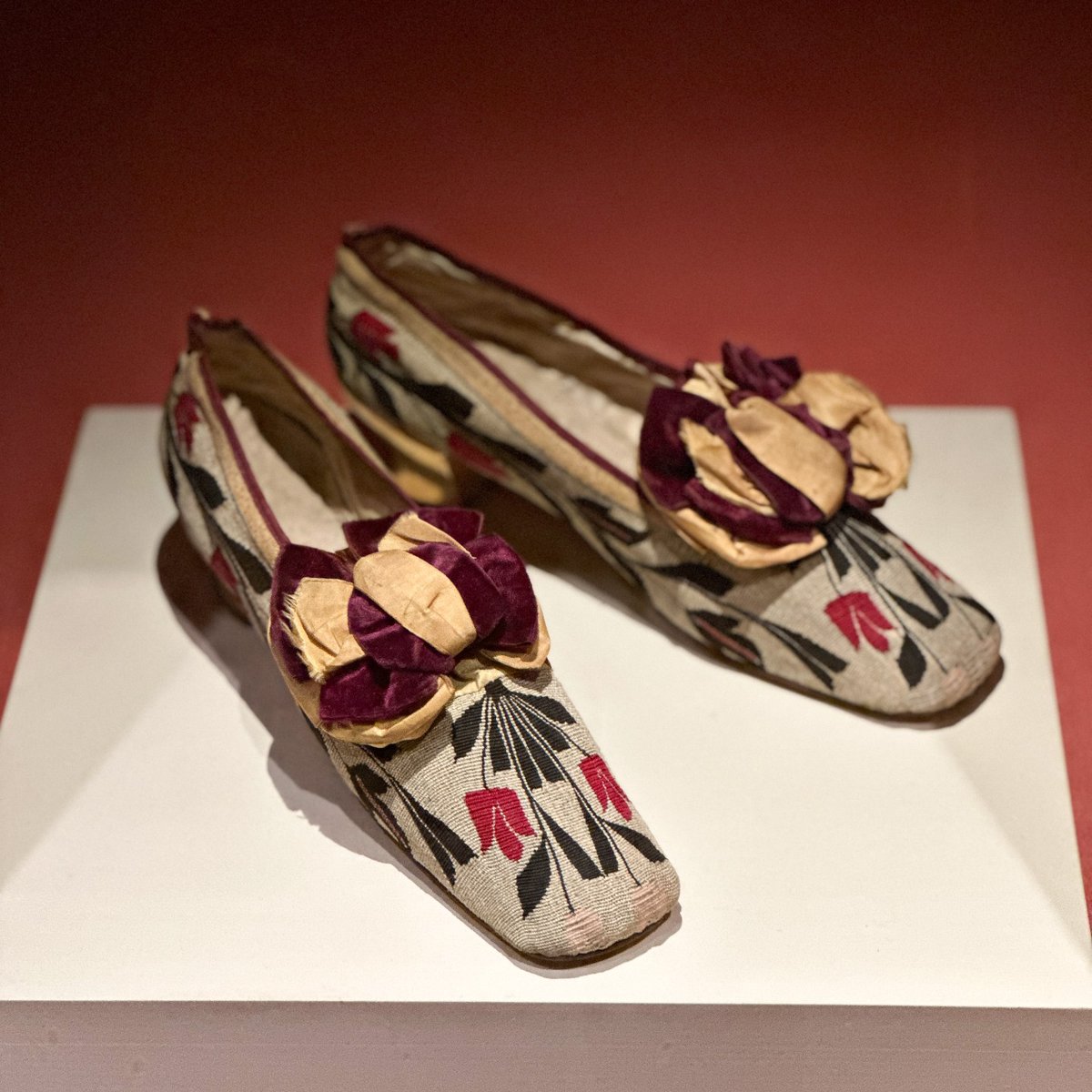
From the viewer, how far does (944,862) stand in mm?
1002

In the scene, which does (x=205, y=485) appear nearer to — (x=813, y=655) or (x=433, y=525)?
(x=433, y=525)

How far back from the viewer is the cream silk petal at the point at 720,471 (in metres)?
1.09

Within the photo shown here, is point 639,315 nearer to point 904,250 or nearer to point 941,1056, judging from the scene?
point 904,250

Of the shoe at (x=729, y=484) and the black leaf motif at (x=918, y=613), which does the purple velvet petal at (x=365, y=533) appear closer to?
the shoe at (x=729, y=484)

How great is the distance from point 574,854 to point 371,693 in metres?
0.16

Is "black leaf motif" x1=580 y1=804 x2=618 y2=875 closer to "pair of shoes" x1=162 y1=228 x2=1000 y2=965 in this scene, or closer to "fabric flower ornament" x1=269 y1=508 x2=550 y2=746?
"pair of shoes" x1=162 y1=228 x2=1000 y2=965

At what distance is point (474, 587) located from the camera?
0.95 m

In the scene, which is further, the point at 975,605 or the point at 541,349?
the point at 541,349

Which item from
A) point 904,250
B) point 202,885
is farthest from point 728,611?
point 904,250

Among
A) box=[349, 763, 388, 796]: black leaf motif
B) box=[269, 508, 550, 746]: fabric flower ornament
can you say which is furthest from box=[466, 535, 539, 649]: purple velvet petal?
box=[349, 763, 388, 796]: black leaf motif

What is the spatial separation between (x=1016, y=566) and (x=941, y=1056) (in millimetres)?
460

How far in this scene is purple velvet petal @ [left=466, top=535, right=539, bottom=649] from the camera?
3.19 ft

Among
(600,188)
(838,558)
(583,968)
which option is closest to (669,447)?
(838,558)

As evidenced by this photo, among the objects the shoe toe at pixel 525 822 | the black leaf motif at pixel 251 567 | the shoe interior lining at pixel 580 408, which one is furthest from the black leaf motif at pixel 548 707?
the shoe interior lining at pixel 580 408
